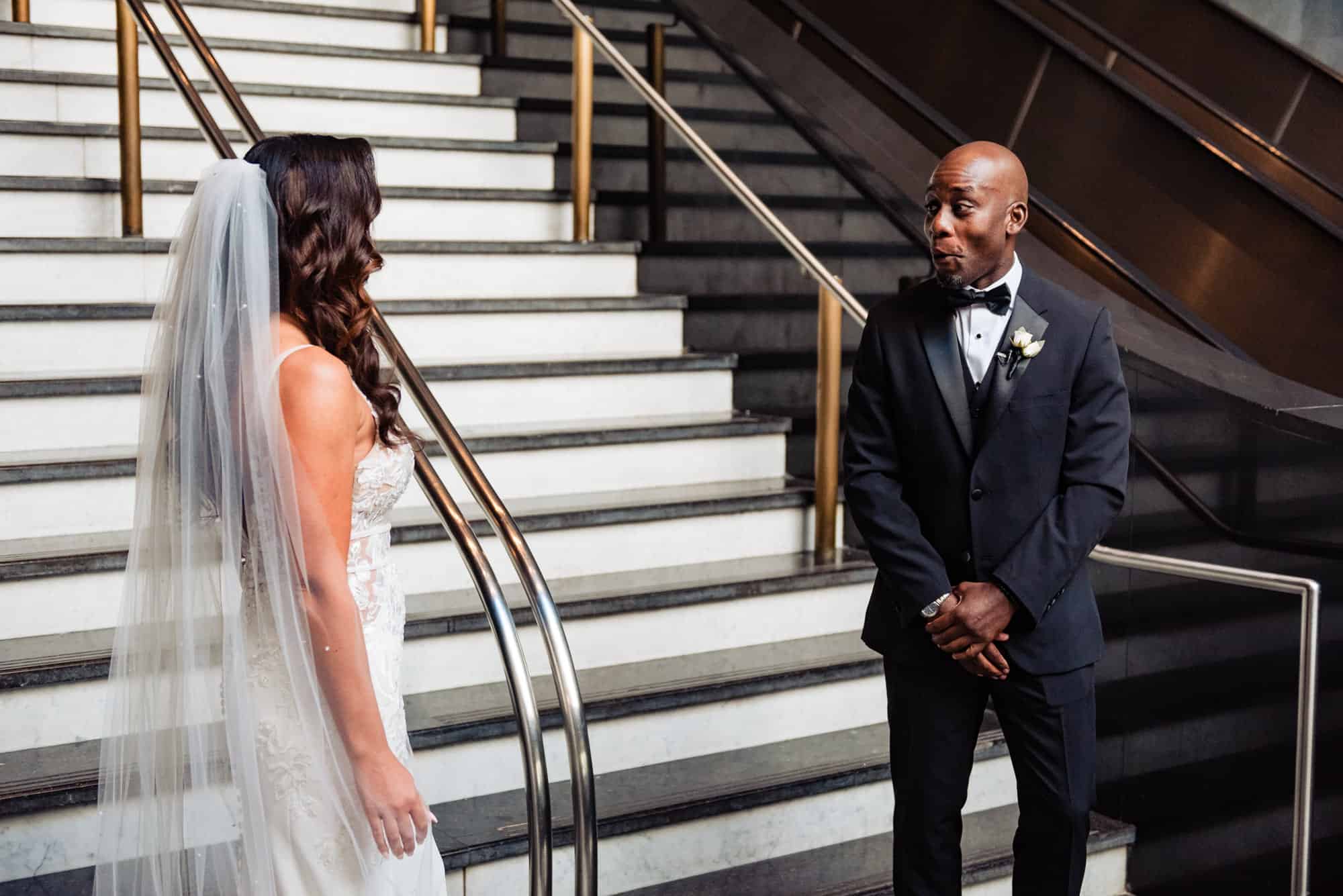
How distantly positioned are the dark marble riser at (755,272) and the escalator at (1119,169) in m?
0.76

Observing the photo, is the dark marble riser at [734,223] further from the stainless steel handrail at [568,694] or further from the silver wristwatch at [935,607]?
the stainless steel handrail at [568,694]

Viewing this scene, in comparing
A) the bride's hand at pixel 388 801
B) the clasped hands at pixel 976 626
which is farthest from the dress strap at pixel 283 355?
the clasped hands at pixel 976 626

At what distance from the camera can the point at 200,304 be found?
6.40ft

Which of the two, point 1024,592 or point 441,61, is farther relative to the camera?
point 441,61

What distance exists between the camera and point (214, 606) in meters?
2.02

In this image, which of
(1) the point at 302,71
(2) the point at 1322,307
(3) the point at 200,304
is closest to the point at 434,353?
(1) the point at 302,71

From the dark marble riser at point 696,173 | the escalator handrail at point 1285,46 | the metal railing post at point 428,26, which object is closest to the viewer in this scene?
the dark marble riser at point 696,173

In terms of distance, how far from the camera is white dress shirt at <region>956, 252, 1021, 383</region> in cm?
252

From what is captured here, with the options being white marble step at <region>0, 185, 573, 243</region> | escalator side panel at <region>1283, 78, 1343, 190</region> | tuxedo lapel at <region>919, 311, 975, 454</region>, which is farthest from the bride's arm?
escalator side panel at <region>1283, 78, 1343, 190</region>

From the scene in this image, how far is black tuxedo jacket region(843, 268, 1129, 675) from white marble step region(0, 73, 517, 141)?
3.01m

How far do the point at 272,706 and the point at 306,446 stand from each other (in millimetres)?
381

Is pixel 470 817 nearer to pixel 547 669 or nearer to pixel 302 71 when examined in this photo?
pixel 547 669

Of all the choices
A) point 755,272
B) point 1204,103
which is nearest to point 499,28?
point 755,272

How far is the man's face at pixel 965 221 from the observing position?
2.43m
